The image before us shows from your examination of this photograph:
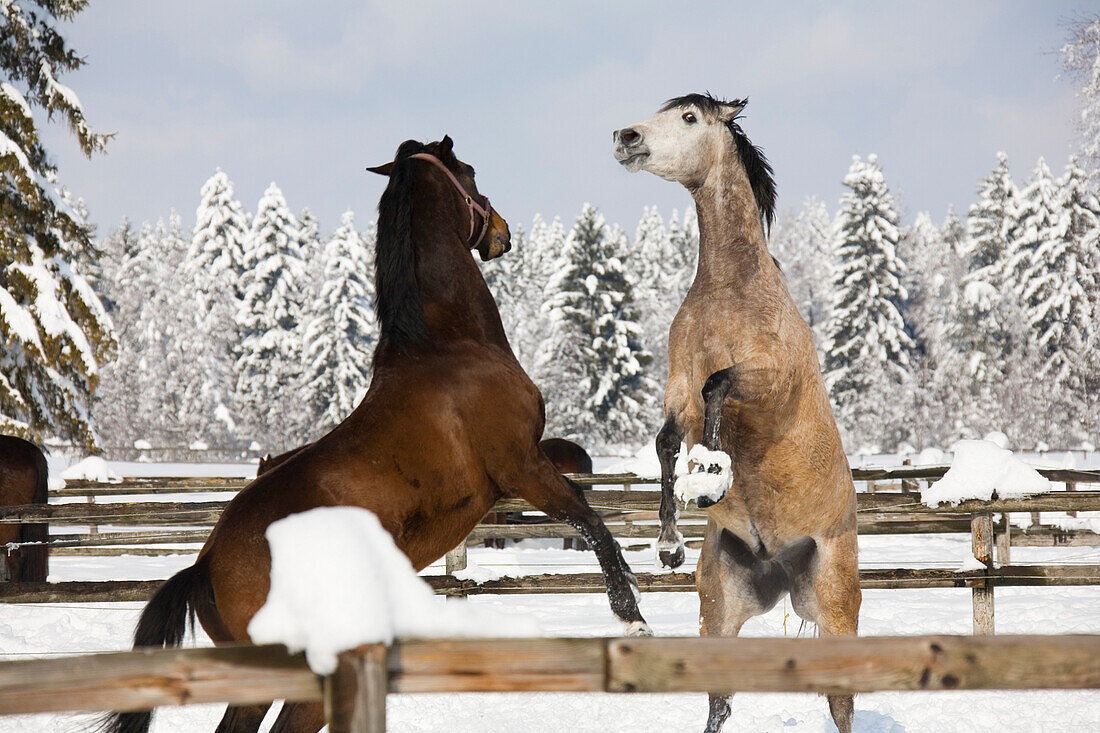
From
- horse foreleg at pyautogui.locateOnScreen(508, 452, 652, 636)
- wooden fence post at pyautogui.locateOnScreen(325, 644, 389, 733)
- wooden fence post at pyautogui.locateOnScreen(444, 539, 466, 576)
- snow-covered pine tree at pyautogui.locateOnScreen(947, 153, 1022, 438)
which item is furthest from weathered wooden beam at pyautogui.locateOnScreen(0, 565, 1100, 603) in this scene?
snow-covered pine tree at pyautogui.locateOnScreen(947, 153, 1022, 438)

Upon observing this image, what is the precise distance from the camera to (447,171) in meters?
4.37

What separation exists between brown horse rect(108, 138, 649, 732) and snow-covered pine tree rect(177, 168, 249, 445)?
40987 mm

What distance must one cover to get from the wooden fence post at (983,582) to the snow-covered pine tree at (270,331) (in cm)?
3707

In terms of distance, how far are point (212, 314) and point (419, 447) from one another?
139 ft

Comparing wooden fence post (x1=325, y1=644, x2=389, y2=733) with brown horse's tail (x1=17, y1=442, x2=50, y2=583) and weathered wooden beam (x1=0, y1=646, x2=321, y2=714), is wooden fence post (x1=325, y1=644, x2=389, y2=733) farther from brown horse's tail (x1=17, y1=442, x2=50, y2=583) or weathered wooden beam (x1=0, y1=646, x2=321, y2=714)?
brown horse's tail (x1=17, y1=442, x2=50, y2=583)

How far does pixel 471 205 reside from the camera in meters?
4.41

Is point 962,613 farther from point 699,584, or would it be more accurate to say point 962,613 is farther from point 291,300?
point 291,300

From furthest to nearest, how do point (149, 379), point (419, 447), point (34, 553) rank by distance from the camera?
point (149, 379), point (34, 553), point (419, 447)

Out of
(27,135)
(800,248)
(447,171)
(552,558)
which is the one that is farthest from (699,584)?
(800,248)

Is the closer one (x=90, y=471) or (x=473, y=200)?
(x=473, y=200)

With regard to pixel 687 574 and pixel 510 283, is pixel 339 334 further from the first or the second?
pixel 687 574

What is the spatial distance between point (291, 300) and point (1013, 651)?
4322 cm

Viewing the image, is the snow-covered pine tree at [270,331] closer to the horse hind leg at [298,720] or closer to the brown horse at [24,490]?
the brown horse at [24,490]

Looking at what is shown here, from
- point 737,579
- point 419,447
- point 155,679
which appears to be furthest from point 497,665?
point 737,579
